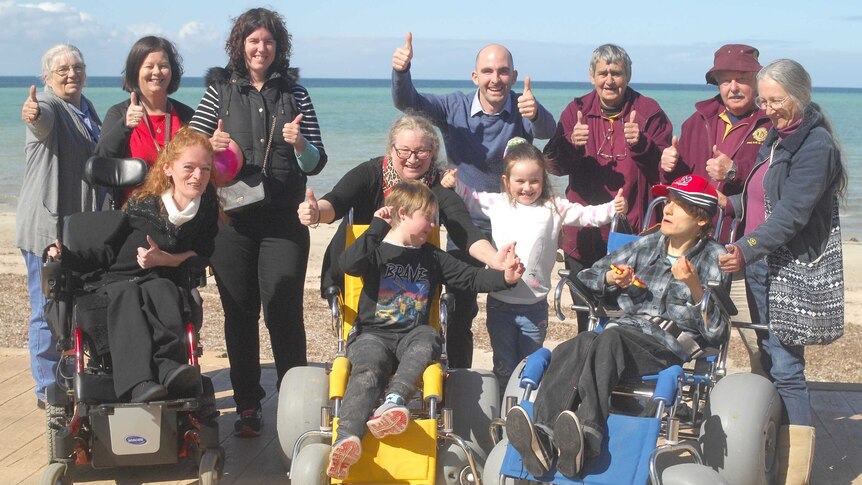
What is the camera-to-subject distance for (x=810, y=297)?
423cm

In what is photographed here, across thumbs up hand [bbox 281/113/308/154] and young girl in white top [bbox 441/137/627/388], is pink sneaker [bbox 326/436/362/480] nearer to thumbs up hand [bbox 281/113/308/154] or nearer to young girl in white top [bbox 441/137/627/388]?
young girl in white top [bbox 441/137/627/388]

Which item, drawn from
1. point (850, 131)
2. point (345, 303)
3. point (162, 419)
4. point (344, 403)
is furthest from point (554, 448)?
point (850, 131)

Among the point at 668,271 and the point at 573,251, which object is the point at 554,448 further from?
the point at 573,251

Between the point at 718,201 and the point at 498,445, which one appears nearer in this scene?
the point at 498,445

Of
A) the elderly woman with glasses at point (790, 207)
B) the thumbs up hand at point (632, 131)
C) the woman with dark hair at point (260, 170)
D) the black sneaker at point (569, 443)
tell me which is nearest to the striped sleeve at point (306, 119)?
the woman with dark hair at point (260, 170)

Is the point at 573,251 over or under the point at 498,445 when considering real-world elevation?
over

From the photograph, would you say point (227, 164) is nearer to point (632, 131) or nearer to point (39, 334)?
point (39, 334)

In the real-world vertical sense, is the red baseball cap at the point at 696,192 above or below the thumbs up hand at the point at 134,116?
below

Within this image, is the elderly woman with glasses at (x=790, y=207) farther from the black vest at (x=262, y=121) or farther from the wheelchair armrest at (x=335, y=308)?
the black vest at (x=262, y=121)

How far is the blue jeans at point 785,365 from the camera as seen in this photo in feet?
14.3

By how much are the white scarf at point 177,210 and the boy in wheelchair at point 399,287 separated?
0.66 m

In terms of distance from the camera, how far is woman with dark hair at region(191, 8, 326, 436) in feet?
15.2

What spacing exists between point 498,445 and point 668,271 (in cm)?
110

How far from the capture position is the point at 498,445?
392cm
